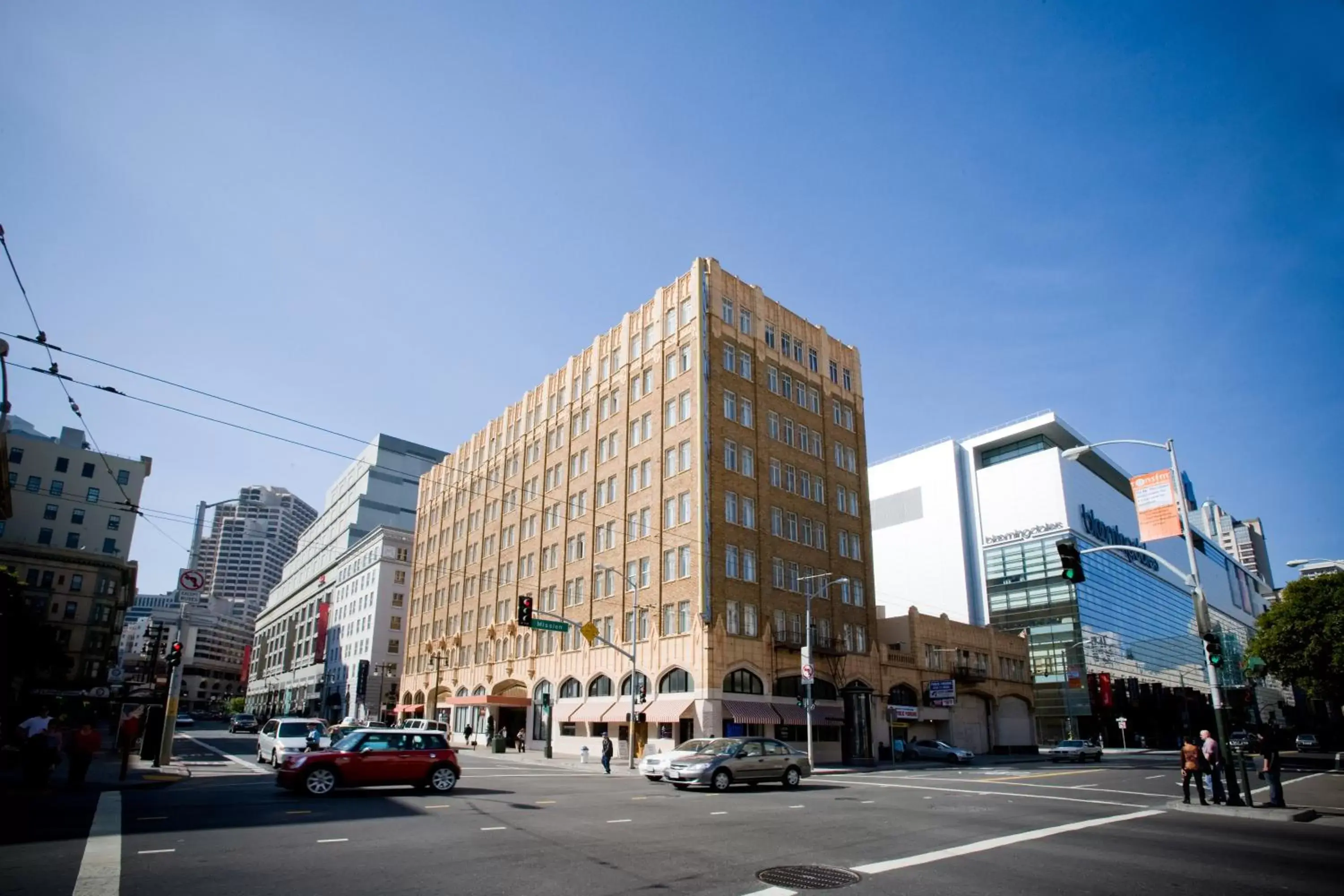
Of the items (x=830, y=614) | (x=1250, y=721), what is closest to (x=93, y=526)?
(x=830, y=614)

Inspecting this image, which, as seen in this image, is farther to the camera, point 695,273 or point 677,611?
point 695,273

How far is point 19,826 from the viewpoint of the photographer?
1276cm

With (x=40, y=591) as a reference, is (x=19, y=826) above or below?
below

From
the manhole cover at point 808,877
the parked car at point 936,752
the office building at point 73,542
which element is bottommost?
the parked car at point 936,752

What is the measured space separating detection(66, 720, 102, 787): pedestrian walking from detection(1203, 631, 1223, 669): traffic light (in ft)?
95.8

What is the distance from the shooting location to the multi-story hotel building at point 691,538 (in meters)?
Answer: 43.3

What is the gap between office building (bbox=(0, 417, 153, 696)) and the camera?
80.2 meters

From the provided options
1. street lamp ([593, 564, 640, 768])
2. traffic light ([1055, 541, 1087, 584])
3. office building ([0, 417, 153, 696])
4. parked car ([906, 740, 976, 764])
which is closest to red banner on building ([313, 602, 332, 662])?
office building ([0, 417, 153, 696])

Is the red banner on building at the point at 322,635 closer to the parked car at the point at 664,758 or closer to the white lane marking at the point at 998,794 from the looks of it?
the parked car at the point at 664,758

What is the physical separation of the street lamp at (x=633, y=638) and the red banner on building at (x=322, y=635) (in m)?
79.3

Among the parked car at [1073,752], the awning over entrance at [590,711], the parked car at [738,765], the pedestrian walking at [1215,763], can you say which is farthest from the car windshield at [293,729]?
the parked car at [1073,752]

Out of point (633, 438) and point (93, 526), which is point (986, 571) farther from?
point (93, 526)

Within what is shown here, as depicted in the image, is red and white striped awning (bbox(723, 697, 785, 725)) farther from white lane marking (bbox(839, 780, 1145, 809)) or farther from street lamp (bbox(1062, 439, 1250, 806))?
street lamp (bbox(1062, 439, 1250, 806))

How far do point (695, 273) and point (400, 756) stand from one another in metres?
36.0
